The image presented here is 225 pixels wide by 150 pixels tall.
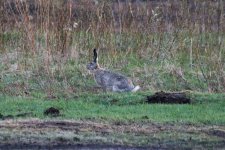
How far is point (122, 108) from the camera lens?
1098 centimetres

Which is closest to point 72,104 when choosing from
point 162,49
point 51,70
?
point 51,70

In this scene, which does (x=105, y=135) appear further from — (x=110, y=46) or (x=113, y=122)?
(x=110, y=46)

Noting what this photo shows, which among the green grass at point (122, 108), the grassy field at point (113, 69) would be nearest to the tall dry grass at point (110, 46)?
the grassy field at point (113, 69)

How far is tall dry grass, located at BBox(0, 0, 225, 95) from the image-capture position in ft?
43.3

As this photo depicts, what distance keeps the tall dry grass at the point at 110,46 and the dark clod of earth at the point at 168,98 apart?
1.24 meters

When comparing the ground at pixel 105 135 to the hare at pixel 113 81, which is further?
the hare at pixel 113 81

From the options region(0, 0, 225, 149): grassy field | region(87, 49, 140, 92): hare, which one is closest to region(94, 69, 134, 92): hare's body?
region(87, 49, 140, 92): hare

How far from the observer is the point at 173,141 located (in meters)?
8.88

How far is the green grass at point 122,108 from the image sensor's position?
33.3 ft

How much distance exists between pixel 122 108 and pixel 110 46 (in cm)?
370

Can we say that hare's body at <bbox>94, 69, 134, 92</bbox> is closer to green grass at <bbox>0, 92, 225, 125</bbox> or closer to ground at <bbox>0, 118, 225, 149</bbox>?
green grass at <bbox>0, 92, 225, 125</bbox>

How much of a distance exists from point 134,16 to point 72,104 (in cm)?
479

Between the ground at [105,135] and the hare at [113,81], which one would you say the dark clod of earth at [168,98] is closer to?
the hare at [113,81]

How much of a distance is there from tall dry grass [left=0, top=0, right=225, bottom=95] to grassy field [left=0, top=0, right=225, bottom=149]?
20 millimetres
